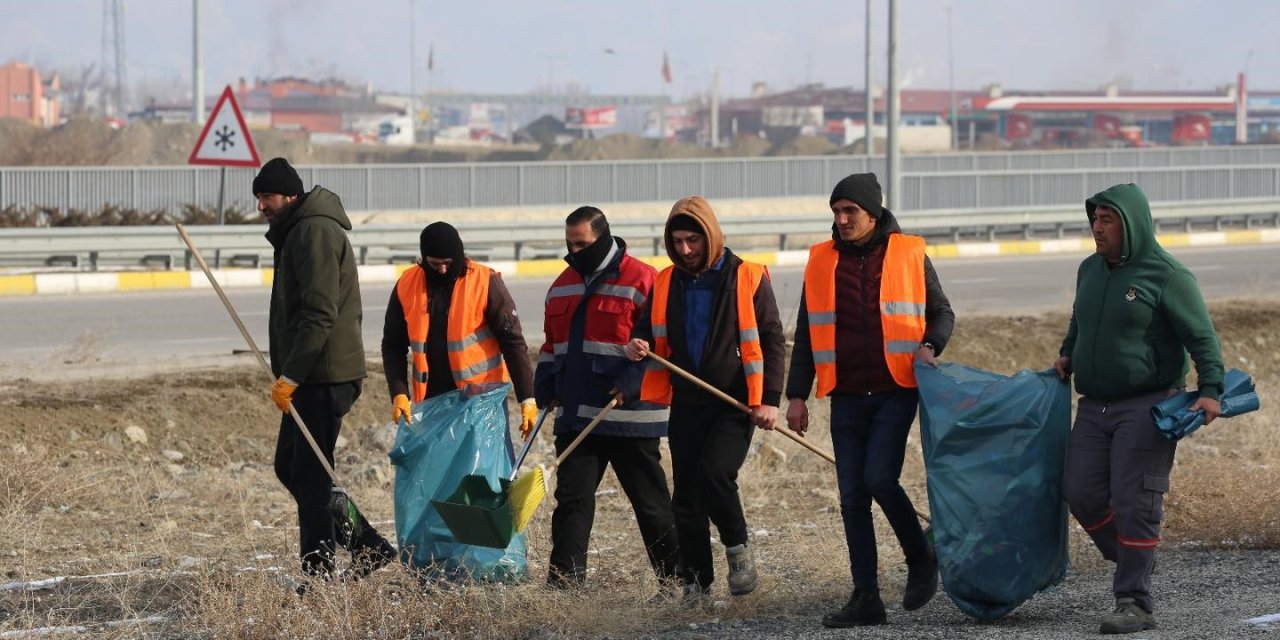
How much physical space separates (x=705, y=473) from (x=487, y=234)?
15.1 meters

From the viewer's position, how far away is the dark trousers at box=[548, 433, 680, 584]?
22.2ft

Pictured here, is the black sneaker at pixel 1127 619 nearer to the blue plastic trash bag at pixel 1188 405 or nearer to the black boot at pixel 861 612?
the blue plastic trash bag at pixel 1188 405

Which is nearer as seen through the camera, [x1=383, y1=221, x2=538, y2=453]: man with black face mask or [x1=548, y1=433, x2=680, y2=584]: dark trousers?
[x1=548, y1=433, x2=680, y2=584]: dark trousers

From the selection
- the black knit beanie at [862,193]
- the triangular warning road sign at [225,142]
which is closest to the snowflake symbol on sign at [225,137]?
the triangular warning road sign at [225,142]

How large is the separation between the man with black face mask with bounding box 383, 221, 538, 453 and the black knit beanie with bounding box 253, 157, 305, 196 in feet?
2.00

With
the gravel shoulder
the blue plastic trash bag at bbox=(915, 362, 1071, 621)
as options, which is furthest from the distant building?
the blue plastic trash bag at bbox=(915, 362, 1071, 621)

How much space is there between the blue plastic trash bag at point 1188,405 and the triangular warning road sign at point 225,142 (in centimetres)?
1309

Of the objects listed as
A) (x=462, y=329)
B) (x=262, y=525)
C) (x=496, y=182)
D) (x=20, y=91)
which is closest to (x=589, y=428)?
(x=462, y=329)

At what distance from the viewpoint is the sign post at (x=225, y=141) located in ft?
57.6

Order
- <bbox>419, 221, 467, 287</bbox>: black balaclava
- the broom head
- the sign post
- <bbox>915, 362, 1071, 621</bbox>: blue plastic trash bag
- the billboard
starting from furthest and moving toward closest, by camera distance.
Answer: the billboard < the sign post < <bbox>419, 221, 467, 287</bbox>: black balaclava < the broom head < <bbox>915, 362, 1071, 621</bbox>: blue plastic trash bag

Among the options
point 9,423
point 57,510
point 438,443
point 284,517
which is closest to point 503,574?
A: point 438,443

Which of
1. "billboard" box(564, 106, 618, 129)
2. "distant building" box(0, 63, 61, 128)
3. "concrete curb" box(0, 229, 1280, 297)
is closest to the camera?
"concrete curb" box(0, 229, 1280, 297)

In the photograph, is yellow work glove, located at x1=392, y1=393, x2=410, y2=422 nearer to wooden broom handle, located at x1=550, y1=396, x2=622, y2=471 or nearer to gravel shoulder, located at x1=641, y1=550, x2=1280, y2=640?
wooden broom handle, located at x1=550, y1=396, x2=622, y2=471

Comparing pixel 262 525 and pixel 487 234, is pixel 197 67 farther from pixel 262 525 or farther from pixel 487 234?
pixel 262 525
